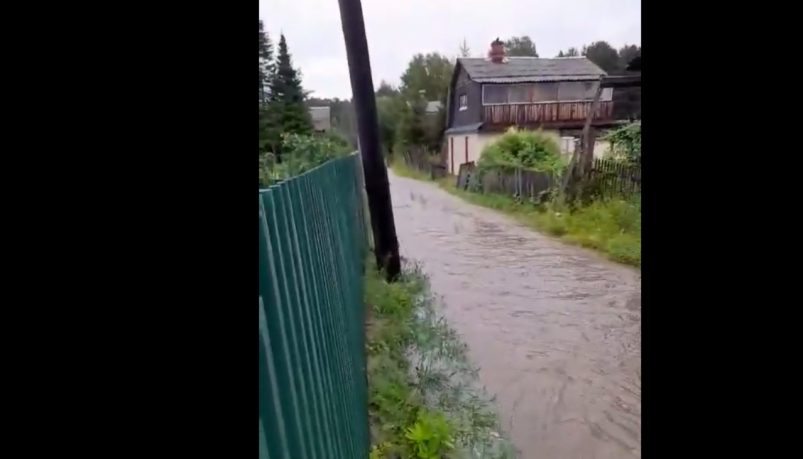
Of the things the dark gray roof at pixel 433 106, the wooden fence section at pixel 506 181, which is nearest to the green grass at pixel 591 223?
the wooden fence section at pixel 506 181

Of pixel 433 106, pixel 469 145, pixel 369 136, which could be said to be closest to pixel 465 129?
pixel 469 145

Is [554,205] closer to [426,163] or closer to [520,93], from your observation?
[520,93]

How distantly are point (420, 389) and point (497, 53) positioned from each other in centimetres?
822

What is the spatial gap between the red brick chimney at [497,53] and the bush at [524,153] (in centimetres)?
112

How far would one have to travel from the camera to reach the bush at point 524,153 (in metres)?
10.4

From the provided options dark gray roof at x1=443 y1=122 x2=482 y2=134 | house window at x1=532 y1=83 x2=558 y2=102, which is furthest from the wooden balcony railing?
dark gray roof at x1=443 y1=122 x2=482 y2=134

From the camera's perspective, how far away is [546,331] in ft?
16.1

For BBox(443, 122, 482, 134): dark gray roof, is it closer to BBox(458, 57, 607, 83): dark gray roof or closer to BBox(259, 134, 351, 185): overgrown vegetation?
BBox(458, 57, 607, 83): dark gray roof

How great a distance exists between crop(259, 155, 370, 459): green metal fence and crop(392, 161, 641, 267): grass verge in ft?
13.4

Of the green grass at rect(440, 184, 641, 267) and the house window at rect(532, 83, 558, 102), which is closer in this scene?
the green grass at rect(440, 184, 641, 267)

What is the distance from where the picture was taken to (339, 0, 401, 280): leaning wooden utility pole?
484 cm

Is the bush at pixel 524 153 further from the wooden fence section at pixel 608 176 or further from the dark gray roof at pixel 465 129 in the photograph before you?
the wooden fence section at pixel 608 176
